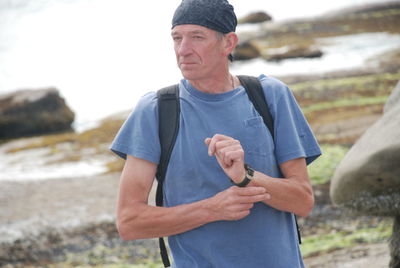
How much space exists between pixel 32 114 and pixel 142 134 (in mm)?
22954

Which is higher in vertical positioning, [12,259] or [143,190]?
[143,190]

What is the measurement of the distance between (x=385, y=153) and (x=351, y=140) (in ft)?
32.3

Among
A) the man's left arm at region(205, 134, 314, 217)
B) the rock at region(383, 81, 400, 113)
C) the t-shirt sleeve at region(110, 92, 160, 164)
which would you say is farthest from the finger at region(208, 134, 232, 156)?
the rock at region(383, 81, 400, 113)

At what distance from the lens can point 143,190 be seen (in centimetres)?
258

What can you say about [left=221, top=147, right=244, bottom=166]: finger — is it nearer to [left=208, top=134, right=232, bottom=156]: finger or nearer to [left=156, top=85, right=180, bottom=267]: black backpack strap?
[left=208, top=134, right=232, bottom=156]: finger

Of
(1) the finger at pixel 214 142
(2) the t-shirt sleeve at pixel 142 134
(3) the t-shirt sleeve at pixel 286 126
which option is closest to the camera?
(1) the finger at pixel 214 142

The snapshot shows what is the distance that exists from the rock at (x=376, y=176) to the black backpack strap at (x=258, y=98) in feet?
10.7

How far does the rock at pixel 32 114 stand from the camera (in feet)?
79.8

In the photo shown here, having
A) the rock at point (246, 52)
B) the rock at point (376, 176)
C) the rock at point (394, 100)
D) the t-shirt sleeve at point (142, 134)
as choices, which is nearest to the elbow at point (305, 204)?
the t-shirt sleeve at point (142, 134)

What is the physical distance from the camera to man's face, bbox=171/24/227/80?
261 cm

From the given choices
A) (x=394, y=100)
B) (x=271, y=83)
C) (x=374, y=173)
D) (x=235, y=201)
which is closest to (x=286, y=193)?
(x=235, y=201)

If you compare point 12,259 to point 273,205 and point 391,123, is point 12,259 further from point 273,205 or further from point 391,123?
point 273,205

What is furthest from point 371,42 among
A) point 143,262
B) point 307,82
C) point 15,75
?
point 143,262

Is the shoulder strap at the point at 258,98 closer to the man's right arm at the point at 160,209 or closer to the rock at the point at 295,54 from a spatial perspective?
the man's right arm at the point at 160,209
